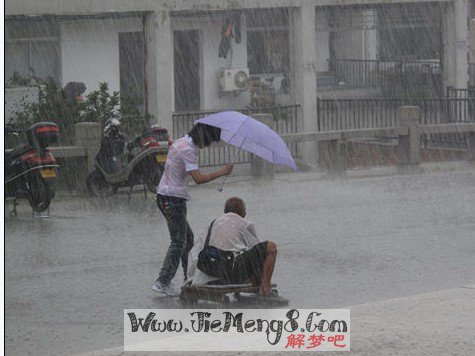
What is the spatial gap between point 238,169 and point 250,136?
432 inches

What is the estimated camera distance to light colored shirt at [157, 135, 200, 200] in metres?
10.3

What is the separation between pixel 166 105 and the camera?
22.6 m

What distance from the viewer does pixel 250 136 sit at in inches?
402

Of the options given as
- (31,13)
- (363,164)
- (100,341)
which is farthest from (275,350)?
(363,164)

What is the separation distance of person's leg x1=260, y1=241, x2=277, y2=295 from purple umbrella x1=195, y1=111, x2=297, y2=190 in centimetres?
94

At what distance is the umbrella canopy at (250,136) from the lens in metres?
10.2

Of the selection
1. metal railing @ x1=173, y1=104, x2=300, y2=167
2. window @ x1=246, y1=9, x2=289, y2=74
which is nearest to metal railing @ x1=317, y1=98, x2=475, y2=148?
metal railing @ x1=173, y1=104, x2=300, y2=167

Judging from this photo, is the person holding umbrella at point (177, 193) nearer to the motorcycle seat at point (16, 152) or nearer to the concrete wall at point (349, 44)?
the motorcycle seat at point (16, 152)

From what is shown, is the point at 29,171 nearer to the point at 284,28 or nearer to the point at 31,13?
the point at 31,13

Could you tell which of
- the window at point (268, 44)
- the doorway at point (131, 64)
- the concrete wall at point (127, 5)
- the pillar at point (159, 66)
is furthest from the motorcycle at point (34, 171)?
the window at point (268, 44)

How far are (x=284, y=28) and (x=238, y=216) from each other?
61.6ft

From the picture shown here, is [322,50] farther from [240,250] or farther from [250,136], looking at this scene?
[240,250]

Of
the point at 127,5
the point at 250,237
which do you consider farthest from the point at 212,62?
the point at 250,237

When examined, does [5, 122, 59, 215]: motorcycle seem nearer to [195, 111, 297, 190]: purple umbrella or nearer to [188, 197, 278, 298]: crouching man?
[195, 111, 297, 190]: purple umbrella
